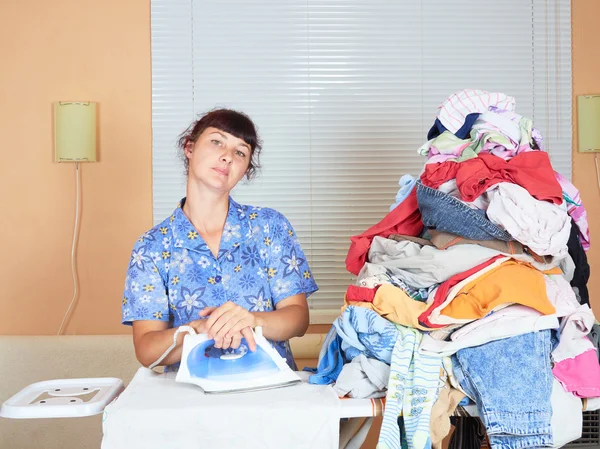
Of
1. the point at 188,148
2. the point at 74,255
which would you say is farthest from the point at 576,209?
the point at 74,255

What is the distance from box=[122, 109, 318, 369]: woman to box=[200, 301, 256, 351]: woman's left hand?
0.16 metres

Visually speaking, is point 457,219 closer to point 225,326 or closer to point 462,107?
point 462,107

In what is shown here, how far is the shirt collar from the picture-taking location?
187 cm

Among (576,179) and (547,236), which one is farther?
(576,179)

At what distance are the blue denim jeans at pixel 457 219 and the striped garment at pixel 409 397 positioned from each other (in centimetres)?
26

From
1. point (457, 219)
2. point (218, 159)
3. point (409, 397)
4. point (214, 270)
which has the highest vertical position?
point (218, 159)

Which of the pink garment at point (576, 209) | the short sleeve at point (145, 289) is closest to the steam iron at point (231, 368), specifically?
the short sleeve at point (145, 289)

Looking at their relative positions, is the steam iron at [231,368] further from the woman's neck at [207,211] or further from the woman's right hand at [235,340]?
the woman's neck at [207,211]

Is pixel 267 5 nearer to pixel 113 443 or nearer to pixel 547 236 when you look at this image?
pixel 547 236

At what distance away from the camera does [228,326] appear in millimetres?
1531

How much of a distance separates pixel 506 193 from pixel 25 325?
2488 mm

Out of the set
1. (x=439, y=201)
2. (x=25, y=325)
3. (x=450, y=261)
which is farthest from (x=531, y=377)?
(x=25, y=325)

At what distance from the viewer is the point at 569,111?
130 inches

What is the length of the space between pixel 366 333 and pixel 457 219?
32 centimetres
